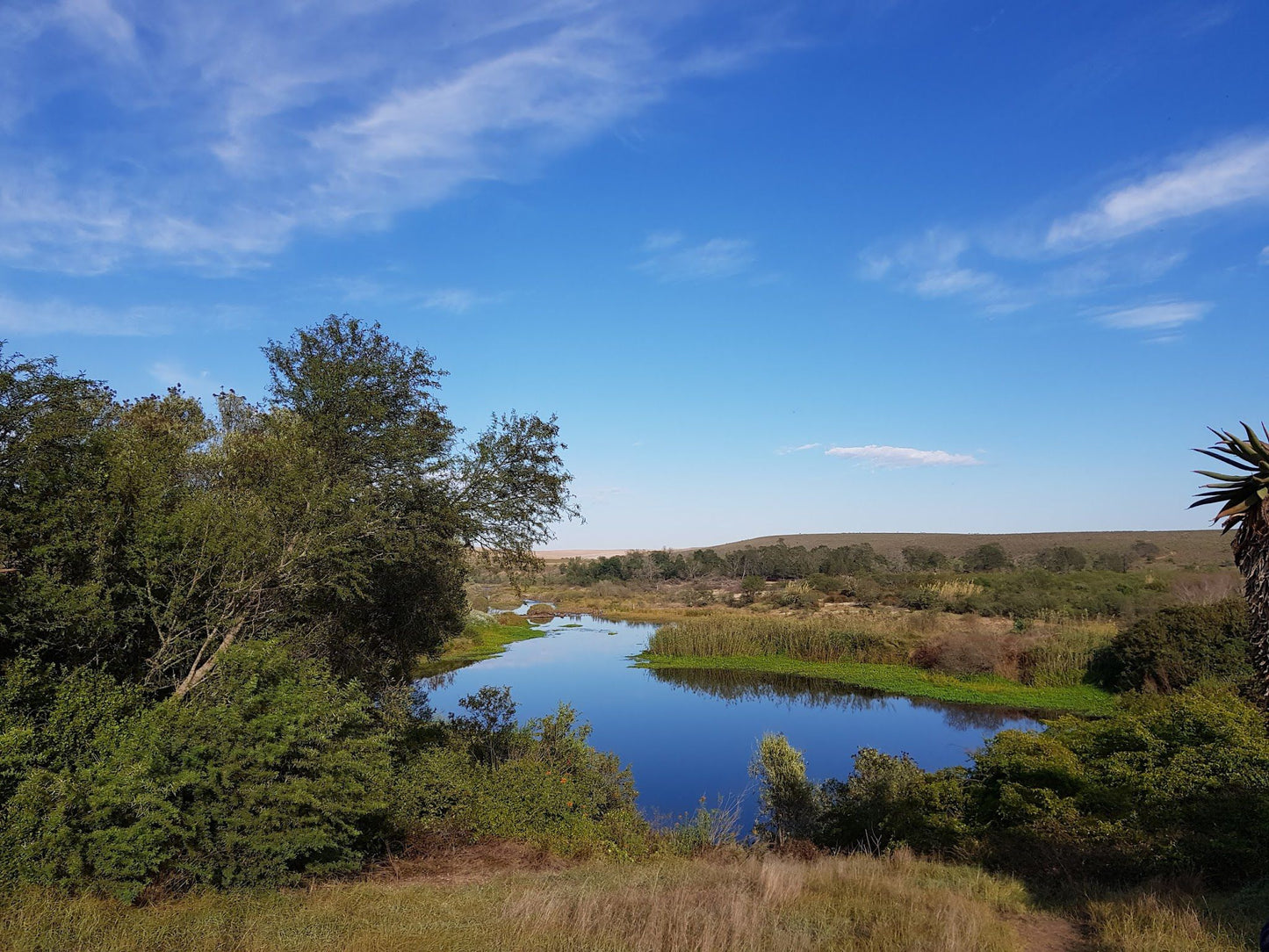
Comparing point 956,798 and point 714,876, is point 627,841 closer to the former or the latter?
point 714,876

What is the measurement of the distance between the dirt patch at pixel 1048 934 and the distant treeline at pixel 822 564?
198ft

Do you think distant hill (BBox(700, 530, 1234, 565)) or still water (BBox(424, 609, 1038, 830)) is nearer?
still water (BBox(424, 609, 1038, 830))

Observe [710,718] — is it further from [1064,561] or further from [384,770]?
[1064,561]

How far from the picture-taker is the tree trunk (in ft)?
18.6

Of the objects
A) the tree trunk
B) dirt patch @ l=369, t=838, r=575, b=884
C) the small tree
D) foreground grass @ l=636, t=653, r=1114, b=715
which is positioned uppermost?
the tree trunk

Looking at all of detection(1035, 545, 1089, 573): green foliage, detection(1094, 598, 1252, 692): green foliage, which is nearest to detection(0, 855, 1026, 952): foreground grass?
detection(1094, 598, 1252, 692): green foliage

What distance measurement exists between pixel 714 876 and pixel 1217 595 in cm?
3151

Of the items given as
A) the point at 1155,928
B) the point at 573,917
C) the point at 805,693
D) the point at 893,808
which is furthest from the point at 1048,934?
the point at 805,693

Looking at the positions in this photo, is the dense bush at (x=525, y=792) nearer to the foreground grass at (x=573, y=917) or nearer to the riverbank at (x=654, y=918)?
the riverbank at (x=654, y=918)

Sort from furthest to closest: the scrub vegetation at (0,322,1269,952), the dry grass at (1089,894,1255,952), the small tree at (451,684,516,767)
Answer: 1. the small tree at (451,684,516,767)
2. the scrub vegetation at (0,322,1269,952)
3. the dry grass at (1089,894,1255,952)

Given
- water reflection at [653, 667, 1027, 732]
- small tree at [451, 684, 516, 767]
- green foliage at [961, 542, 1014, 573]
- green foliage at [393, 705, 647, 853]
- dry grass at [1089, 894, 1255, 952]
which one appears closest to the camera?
dry grass at [1089, 894, 1255, 952]

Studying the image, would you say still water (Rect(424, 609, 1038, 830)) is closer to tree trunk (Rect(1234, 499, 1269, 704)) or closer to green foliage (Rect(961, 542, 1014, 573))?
tree trunk (Rect(1234, 499, 1269, 704))

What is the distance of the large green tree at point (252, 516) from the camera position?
8.90 m

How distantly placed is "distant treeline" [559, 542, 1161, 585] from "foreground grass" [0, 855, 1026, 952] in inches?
2393
